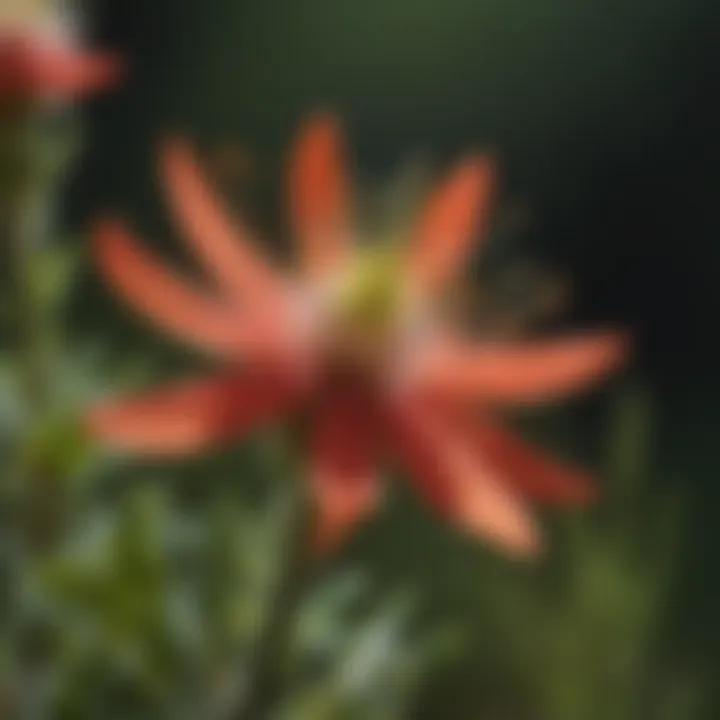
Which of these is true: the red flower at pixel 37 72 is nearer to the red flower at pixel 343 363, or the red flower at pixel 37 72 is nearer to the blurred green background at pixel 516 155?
the red flower at pixel 343 363

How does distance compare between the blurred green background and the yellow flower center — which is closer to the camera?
the yellow flower center

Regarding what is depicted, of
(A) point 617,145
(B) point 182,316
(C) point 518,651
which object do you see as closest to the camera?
(B) point 182,316

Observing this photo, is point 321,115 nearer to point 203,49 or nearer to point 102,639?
point 203,49

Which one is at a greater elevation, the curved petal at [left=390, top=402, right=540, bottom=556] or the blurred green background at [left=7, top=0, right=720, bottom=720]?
the blurred green background at [left=7, top=0, right=720, bottom=720]

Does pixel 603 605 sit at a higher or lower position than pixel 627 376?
lower

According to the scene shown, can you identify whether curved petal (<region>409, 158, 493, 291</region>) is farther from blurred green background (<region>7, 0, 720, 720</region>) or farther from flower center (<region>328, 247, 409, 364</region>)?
blurred green background (<region>7, 0, 720, 720</region>)

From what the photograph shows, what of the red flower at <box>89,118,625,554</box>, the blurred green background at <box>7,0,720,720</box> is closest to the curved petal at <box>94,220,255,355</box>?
the red flower at <box>89,118,625,554</box>

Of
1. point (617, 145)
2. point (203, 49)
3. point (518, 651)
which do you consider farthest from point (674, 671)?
point (203, 49)

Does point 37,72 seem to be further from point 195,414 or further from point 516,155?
point 516,155
